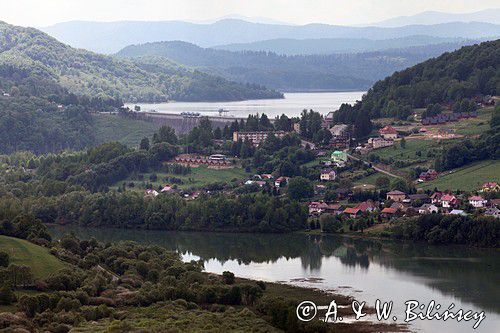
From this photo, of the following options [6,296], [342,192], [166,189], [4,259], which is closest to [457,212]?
[342,192]

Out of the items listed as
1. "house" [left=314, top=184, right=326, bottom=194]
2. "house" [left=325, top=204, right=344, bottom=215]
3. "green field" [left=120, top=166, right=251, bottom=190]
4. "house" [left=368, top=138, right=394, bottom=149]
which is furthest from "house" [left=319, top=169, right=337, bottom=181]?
"house" [left=368, top=138, right=394, bottom=149]

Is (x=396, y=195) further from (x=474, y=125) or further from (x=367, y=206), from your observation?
(x=474, y=125)

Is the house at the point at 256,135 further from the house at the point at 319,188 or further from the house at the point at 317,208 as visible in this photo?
the house at the point at 317,208

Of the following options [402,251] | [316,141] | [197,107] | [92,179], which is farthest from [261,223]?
[197,107]

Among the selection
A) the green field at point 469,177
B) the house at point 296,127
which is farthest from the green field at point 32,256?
the house at point 296,127

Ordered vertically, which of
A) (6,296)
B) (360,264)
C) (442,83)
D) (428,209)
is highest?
(442,83)

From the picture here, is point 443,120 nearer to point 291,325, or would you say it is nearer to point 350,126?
point 350,126
